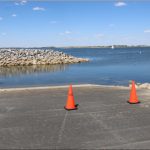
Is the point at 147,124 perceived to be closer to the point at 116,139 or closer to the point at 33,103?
the point at 116,139

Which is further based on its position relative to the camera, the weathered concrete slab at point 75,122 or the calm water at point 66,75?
the calm water at point 66,75

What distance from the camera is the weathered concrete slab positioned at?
611 centimetres

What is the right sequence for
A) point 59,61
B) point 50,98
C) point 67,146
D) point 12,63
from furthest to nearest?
point 59,61
point 12,63
point 50,98
point 67,146

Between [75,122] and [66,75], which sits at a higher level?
[75,122]

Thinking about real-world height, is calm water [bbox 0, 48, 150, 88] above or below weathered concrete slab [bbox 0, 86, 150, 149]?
below

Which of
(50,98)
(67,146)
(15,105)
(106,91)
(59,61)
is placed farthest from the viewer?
(59,61)

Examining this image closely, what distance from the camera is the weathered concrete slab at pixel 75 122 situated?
611 centimetres

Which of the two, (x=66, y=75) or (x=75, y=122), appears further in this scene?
(x=66, y=75)

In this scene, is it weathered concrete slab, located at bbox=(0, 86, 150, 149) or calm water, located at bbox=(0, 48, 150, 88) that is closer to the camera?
weathered concrete slab, located at bbox=(0, 86, 150, 149)

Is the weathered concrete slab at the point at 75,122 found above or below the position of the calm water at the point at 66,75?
above

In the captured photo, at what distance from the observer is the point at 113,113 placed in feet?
28.0

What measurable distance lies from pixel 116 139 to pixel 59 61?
45196 millimetres

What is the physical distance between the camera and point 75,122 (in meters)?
7.62

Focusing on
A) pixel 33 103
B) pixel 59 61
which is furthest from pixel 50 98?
pixel 59 61
